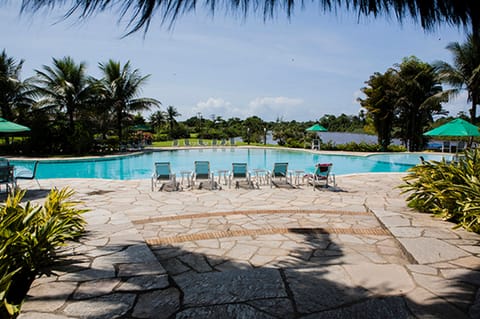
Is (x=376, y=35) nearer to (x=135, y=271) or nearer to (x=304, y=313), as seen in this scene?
(x=304, y=313)

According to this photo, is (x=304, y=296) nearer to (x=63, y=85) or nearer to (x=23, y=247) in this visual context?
(x=23, y=247)

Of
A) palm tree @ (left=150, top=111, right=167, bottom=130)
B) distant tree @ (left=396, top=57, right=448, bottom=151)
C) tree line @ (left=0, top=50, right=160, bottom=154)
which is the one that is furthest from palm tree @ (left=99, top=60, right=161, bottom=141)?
palm tree @ (left=150, top=111, right=167, bottom=130)

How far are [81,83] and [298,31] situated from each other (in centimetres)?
2143

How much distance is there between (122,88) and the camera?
2316 cm


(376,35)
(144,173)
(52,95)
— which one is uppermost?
(52,95)

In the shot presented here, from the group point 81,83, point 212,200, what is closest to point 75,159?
point 81,83

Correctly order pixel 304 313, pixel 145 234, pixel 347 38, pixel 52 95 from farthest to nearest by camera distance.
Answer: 1. pixel 52 95
2. pixel 145 234
3. pixel 347 38
4. pixel 304 313

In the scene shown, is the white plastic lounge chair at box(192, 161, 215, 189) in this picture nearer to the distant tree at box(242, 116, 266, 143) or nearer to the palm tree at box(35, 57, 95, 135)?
the palm tree at box(35, 57, 95, 135)

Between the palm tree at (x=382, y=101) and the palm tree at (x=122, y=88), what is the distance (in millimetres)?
17888

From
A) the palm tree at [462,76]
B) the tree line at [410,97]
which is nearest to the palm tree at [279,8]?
the palm tree at [462,76]

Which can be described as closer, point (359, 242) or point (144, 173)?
point (359, 242)

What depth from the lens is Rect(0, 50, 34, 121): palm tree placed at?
19750 mm

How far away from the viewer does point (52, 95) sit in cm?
1986

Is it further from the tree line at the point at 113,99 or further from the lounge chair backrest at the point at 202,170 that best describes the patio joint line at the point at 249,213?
the tree line at the point at 113,99
